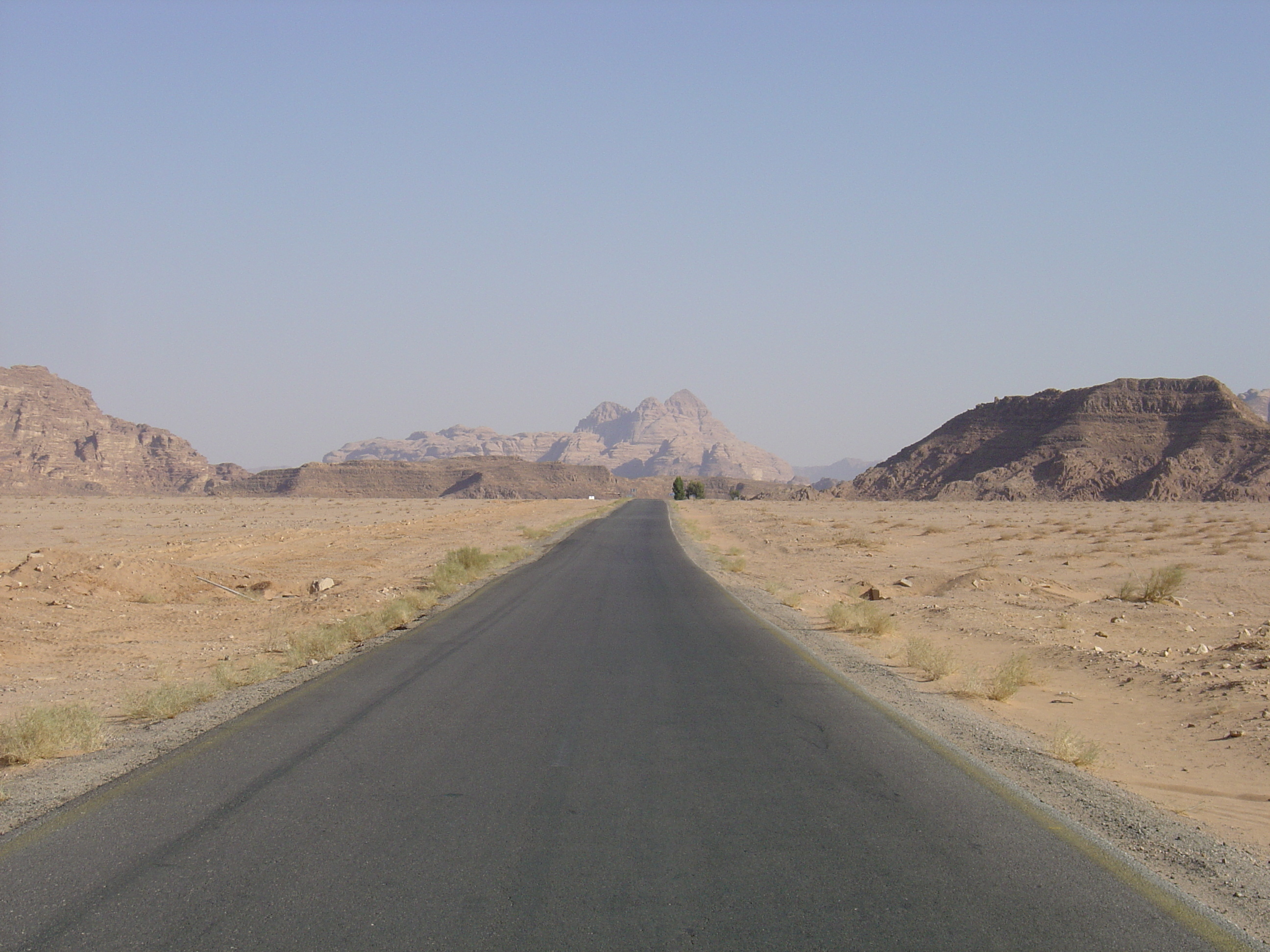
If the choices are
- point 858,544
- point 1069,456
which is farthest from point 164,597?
point 1069,456

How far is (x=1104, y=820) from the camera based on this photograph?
19.4 feet

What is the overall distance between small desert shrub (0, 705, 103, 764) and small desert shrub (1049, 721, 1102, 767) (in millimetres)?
8209

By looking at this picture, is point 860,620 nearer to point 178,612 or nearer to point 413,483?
point 178,612

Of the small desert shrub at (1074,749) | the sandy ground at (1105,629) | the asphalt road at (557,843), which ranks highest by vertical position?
the asphalt road at (557,843)

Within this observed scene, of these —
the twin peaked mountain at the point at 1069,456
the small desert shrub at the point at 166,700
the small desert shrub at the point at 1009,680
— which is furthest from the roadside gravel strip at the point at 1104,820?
the twin peaked mountain at the point at 1069,456

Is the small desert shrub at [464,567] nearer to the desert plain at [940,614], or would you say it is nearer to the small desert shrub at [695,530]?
the desert plain at [940,614]

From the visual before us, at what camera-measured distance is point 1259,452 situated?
10394 cm

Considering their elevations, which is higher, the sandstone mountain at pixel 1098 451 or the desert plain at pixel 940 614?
the sandstone mountain at pixel 1098 451

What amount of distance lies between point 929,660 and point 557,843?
8.07m

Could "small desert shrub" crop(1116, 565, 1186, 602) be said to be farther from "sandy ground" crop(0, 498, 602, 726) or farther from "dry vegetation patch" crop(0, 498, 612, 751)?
"sandy ground" crop(0, 498, 602, 726)

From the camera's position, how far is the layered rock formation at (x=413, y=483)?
178 metres

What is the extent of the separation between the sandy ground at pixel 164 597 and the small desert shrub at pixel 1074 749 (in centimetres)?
858

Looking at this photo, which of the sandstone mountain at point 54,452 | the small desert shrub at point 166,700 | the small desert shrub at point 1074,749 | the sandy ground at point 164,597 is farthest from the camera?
the sandstone mountain at point 54,452

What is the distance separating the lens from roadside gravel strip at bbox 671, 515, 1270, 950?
461 centimetres
